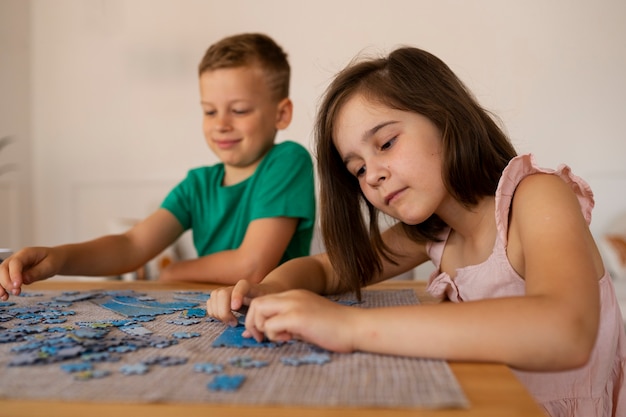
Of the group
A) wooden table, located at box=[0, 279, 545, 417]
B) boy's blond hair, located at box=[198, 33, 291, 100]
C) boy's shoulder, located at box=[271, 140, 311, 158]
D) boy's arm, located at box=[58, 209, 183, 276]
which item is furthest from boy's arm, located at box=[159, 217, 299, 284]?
wooden table, located at box=[0, 279, 545, 417]

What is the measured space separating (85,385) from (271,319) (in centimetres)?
26

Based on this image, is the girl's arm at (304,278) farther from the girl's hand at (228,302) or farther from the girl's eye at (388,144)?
the girl's eye at (388,144)

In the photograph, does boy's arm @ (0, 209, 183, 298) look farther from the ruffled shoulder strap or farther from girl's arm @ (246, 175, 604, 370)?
the ruffled shoulder strap

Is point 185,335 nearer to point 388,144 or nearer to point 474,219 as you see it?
point 388,144

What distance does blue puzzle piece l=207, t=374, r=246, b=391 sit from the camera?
0.65 metres

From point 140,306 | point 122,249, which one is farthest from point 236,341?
point 122,249

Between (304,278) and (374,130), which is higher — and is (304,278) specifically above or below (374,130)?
below

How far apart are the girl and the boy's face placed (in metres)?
0.61

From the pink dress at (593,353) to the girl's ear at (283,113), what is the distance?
101 centimetres

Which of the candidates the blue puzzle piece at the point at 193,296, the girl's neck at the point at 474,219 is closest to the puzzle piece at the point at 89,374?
the blue puzzle piece at the point at 193,296

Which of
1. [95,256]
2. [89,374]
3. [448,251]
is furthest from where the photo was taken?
[95,256]

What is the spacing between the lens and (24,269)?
1386 mm

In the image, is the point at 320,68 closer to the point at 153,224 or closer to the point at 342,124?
the point at 153,224

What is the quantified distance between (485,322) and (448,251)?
28.1 inches
